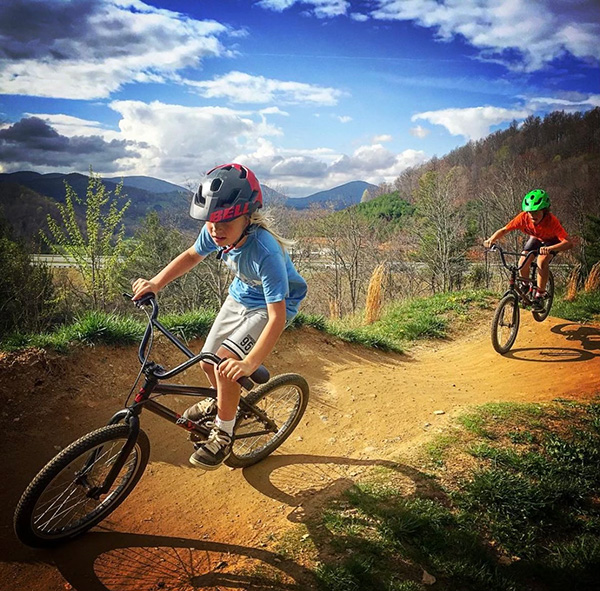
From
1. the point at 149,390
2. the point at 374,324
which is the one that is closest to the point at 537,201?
the point at 374,324

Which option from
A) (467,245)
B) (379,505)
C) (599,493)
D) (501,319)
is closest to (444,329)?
(501,319)

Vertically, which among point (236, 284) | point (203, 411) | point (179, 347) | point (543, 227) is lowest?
point (203, 411)

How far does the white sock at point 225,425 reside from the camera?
3.31 meters

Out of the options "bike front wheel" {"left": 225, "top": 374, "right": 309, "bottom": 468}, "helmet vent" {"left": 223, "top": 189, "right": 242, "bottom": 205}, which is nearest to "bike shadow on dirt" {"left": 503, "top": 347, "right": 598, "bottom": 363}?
"bike front wheel" {"left": 225, "top": 374, "right": 309, "bottom": 468}

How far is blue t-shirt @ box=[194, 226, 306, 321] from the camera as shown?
9.82ft

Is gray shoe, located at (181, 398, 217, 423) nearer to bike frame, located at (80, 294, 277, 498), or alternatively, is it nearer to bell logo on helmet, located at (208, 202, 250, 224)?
bike frame, located at (80, 294, 277, 498)

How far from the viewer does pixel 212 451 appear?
10.7 ft

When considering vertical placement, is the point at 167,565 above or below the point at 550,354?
below

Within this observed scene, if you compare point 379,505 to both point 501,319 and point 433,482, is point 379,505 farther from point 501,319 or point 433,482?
point 501,319

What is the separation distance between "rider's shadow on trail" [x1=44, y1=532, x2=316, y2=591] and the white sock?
30.9 inches

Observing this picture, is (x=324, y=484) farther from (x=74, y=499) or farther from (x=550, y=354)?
(x=550, y=354)

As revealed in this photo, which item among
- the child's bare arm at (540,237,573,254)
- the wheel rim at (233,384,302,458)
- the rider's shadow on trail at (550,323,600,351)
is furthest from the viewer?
the rider's shadow on trail at (550,323,600,351)

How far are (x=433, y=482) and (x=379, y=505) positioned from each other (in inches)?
22.4

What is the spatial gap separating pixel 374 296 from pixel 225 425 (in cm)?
771
